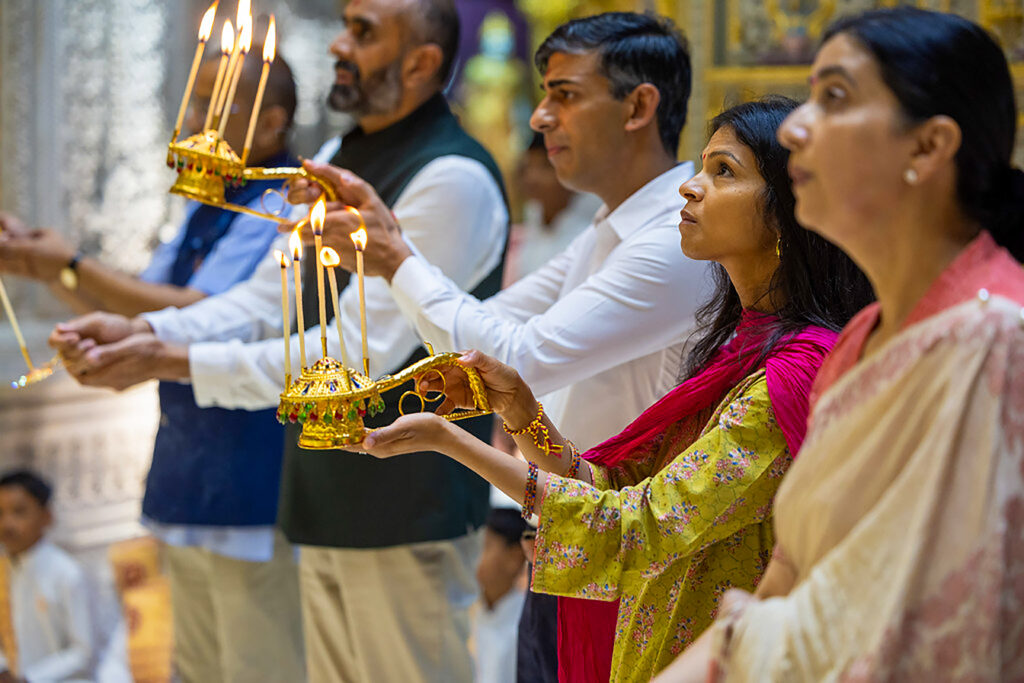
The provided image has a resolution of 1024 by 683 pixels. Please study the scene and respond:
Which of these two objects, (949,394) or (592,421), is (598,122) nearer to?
(592,421)

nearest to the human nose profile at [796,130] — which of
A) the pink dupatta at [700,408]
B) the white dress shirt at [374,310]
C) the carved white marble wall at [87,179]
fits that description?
the pink dupatta at [700,408]

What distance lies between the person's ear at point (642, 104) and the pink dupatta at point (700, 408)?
1.85 feet

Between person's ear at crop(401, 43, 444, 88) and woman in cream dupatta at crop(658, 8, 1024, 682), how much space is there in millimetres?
1552

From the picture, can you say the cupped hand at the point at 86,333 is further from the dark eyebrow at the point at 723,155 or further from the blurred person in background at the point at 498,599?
the dark eyebrow at the point at 723,155

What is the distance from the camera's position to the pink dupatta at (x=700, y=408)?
1.39m

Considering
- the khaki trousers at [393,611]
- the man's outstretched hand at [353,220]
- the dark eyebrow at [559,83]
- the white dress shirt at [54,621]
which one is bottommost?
the white dress shirt at [54,621]

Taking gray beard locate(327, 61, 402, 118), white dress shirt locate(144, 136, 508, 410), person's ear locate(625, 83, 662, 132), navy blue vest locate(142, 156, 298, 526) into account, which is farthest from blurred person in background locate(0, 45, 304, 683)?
person's ear locate(625, 83, 662, 132)

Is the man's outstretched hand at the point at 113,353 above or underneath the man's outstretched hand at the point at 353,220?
underneath

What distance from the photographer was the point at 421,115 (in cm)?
252

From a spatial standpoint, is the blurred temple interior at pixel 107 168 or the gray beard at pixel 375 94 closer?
the gray beard at pixel 375 94

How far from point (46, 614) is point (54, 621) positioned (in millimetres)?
30

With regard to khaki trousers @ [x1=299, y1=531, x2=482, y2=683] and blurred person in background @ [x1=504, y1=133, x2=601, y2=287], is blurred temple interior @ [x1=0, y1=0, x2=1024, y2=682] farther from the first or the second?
khaki trousers @ [x1=299, y1=531, x2=482, y2=683]

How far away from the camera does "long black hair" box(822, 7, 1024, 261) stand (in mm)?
1004

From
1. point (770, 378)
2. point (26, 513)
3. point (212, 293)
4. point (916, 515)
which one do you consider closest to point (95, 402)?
point (26, 513)
